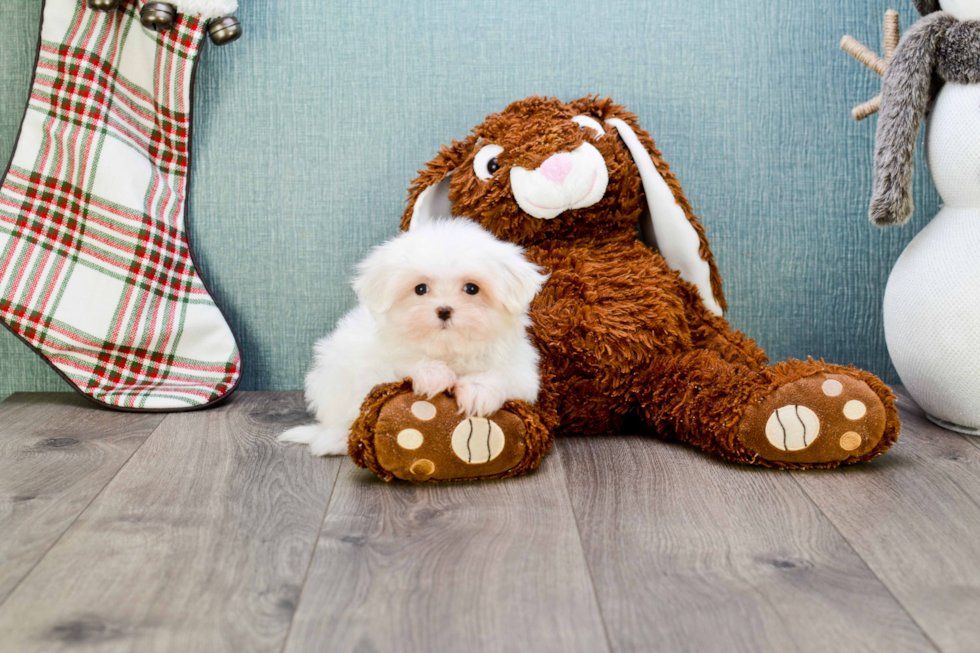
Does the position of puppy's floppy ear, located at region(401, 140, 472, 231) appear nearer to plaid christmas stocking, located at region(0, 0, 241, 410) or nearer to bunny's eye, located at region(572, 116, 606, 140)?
Result: bunny's eye, located at region(572, 116, 606, 140)

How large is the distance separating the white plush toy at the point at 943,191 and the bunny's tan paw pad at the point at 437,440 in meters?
0.64

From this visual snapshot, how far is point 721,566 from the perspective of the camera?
33.1 inches

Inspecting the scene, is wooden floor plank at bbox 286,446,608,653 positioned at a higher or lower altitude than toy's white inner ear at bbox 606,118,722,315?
lower

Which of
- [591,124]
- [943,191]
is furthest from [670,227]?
[943,191]

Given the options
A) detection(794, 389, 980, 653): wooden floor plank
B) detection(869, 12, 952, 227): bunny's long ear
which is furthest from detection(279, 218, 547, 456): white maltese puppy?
detection(869, 12, 952, 227): bunny's long ear

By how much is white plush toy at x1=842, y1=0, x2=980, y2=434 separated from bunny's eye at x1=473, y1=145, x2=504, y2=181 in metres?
0.56

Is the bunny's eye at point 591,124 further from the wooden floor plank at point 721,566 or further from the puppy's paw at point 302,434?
the puppy's paw at point 302,434

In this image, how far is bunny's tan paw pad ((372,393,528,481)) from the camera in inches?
40.7

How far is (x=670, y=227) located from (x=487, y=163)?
0.31 metres

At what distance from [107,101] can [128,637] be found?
992mm

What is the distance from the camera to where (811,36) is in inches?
57.7

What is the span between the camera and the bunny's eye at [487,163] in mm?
1286

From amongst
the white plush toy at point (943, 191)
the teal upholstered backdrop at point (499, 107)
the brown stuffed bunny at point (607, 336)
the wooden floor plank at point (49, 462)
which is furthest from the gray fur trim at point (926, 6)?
the wooden floor plank at point (49, 462)

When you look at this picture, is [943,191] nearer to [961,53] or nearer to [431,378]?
[961,53]
